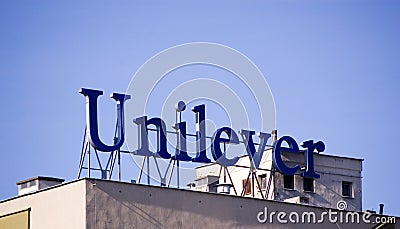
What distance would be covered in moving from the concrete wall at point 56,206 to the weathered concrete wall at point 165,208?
0.38 metres

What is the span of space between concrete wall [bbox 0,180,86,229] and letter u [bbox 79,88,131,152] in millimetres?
2390

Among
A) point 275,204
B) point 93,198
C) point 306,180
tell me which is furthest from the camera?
point 306,180

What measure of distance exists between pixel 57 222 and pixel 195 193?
5.98 metres

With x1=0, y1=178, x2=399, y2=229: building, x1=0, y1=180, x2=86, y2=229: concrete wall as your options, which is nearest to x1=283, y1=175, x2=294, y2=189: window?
x1=0, y1=178, x2=399, y2=229: building

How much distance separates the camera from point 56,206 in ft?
146

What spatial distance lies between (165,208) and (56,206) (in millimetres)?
4387

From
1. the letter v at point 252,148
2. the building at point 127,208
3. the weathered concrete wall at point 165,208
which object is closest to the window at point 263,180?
the letter v at point 252,148

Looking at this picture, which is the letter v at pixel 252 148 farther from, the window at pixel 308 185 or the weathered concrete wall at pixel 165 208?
the window at pixel 308 185

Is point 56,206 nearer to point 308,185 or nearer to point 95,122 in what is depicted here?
point 95,122

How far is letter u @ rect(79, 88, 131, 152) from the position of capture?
45.4m

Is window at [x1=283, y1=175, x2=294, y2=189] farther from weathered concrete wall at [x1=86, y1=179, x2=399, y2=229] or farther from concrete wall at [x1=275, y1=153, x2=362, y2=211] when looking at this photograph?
weathered concrete wall at [x1=86, y1=179, x2=399, y2=229]

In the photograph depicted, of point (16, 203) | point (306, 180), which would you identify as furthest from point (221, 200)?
point (306, 180)

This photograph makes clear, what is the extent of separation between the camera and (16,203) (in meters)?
46.6

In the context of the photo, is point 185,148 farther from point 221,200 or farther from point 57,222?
point 57,222
